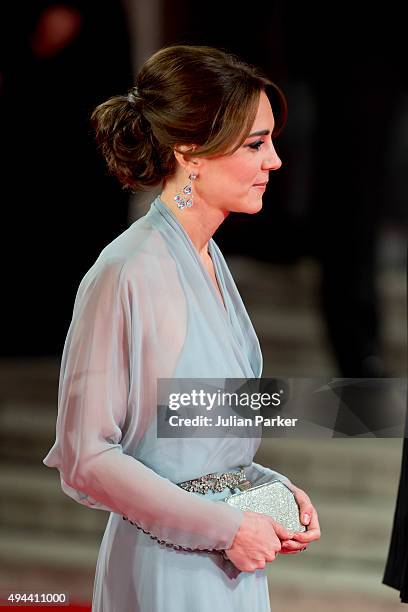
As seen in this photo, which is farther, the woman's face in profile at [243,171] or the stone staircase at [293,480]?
the stone staircase at [293,480]

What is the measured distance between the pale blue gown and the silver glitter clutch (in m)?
0.03

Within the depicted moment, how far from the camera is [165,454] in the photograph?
1514mm

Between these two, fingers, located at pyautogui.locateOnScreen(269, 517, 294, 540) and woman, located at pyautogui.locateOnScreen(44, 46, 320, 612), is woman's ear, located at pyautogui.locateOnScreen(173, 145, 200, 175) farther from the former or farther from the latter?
fingers, located at pyautogui.locateOnScreen(269, 517, 294, 540)

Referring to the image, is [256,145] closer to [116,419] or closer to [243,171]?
[243,171]

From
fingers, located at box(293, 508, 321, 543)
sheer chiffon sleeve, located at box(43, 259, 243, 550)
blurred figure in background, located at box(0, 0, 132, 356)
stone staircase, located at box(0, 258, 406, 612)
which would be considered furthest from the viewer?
stone staircase, located at box(0, 258, 406, 612)

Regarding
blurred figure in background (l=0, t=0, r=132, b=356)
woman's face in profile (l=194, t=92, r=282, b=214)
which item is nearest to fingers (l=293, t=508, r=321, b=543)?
woman's face in profile (l=194, t=92, r=282, b=214)

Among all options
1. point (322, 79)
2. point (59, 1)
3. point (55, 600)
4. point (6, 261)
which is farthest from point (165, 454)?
point (322, 79)

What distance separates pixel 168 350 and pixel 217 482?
0.66ft

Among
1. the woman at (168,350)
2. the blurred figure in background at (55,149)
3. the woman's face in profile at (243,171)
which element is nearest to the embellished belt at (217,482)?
the woman at (168,350)

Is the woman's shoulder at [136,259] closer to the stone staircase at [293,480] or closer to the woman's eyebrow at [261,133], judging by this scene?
the woman's eyebrow at [261,133]

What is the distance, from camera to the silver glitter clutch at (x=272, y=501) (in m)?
1.53

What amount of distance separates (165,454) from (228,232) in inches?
38.2

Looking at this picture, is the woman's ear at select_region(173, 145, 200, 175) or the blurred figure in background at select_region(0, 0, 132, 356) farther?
the blurred figure in background at select_region(0, 0, 132, 356)

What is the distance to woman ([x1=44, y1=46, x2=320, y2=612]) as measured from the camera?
57.2 inches
